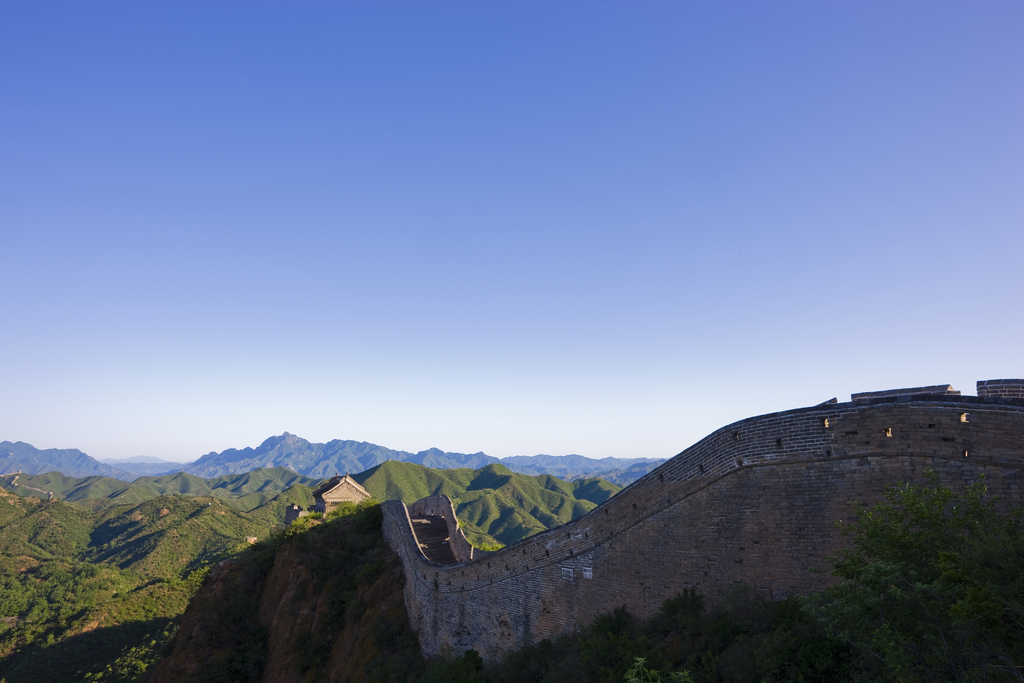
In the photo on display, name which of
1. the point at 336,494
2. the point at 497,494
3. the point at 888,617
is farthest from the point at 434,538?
the point at 497,494

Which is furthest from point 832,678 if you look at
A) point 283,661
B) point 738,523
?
point 283,661

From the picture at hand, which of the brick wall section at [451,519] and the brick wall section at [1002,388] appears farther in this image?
the brick wall section at [451,519]

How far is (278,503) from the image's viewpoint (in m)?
141

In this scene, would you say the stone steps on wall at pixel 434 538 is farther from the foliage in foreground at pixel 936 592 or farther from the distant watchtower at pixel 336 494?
the foliage in foreground at pixel 936 592

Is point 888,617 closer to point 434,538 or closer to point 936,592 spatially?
point 936,592

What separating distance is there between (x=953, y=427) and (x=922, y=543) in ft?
7.74

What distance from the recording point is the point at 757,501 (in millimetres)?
9867

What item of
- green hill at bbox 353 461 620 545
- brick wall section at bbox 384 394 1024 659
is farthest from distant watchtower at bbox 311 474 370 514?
green hill at bbox 353 461 620 545

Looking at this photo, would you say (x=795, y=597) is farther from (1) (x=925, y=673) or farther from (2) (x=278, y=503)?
(2) (x=278, y=503)

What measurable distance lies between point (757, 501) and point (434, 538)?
55.8ft

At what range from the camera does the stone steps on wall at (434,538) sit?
72.5 ft

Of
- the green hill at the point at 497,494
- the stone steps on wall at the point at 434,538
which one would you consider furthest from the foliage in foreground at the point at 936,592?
the green hill at the point at 497,494

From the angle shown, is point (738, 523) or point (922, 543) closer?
point (922, 543)

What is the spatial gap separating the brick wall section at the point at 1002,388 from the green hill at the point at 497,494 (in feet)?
320
